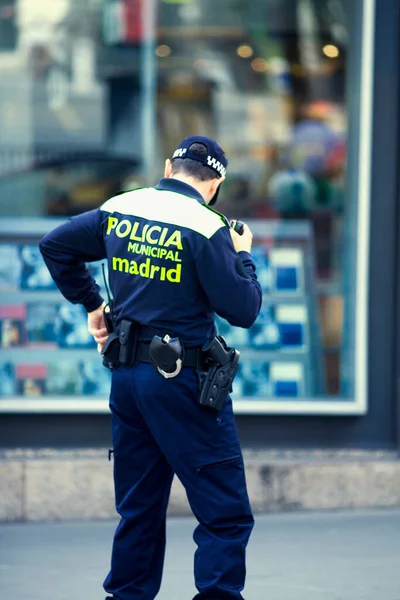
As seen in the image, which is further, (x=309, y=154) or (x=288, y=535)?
(x=309, y=154)

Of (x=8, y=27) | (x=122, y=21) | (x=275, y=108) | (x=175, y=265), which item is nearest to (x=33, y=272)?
(x=8, y=27)

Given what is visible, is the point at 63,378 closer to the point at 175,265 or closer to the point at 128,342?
the point at 128,342

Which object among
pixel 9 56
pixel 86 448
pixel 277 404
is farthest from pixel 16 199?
pixel 277 404

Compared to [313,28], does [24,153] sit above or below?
below

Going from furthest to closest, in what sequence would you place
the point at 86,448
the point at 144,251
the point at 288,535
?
the point at 86,448 < the point at 288,535 < the point at 144,251

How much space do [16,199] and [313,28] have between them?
1961 millimetres

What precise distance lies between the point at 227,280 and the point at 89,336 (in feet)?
8.66

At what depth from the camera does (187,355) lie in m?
3.89

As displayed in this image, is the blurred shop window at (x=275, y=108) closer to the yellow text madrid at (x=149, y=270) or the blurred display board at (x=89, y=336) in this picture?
the blurred display board at (x=89, y=336)

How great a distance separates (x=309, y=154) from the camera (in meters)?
6.50

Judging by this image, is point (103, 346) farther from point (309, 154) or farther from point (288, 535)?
point (309, 154)

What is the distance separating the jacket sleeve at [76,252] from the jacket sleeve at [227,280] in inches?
19.9

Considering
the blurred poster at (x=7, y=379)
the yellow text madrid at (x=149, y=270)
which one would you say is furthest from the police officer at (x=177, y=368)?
the blurred poster at (x=7, y=379)

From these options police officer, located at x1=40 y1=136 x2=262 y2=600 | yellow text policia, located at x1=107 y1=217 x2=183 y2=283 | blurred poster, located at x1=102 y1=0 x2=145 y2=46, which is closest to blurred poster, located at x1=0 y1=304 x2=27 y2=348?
blurred poster, located at x1=102 y1=0 x2=145 y2=46
